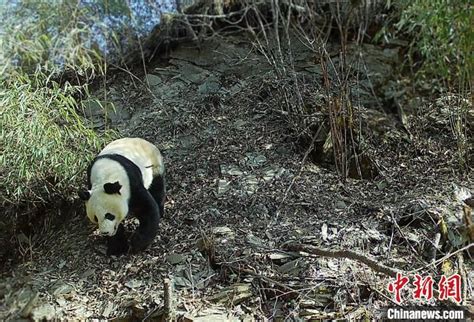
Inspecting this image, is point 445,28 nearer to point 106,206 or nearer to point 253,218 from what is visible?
point 253,218

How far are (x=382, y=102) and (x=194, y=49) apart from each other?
64.9 inches

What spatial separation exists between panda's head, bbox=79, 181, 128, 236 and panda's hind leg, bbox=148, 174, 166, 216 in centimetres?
38

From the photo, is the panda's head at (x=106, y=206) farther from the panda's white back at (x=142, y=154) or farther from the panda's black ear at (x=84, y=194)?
the panda's white back at (x=142, y=154)

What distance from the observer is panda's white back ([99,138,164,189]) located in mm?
3007

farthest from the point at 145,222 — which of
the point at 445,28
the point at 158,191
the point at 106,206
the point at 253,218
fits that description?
the point at 445,28

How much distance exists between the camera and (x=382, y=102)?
4160mm

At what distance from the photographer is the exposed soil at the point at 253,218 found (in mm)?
2508

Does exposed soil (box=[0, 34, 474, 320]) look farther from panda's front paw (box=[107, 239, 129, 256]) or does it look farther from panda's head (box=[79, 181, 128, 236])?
panda's head (box=[79, 181, 128, 236])

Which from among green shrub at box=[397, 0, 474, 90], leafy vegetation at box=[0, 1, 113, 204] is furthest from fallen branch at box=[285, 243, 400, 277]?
leafy vegetation at box=[0, 1, 113, 204]

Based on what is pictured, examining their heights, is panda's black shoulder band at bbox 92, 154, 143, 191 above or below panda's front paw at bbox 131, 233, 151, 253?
above

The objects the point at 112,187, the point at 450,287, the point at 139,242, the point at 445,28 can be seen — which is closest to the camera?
the point at 450,287

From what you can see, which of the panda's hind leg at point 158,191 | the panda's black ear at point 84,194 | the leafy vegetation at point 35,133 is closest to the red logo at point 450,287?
the panda's hind leg at point 158,191

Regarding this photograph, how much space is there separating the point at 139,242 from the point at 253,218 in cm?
64

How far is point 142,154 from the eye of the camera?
3.10 metres
